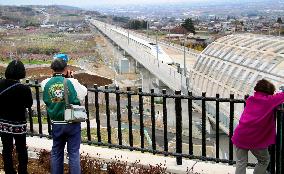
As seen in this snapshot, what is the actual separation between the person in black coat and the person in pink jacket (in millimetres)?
2950

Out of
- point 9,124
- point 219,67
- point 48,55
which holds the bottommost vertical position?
point 48,55

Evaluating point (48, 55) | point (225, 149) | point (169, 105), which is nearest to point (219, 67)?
point (225, 149)

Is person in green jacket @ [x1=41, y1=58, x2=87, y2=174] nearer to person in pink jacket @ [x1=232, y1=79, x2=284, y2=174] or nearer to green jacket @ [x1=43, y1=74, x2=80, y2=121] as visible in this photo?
green jacket @ [x1=43, y1=74, x2=80, y2=121]

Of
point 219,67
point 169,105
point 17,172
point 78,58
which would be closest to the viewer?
point 17,172

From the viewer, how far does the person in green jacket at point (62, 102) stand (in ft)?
20.1

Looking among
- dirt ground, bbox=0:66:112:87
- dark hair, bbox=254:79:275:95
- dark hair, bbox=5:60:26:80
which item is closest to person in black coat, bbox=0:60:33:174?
dark hair, bbox=5:60:26:80

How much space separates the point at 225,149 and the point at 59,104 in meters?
21.2

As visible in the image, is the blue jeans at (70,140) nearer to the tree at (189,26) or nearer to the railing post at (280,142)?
the railing post at (280,142)

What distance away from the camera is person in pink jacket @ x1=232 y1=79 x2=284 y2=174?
5.86 m

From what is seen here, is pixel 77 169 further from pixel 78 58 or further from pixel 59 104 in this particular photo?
pixel 78 58

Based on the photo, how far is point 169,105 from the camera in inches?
1955

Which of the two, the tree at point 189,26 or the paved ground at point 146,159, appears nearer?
the paved ground at point 146,159

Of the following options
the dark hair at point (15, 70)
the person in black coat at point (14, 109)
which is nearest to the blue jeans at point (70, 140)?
the person in black coat at point (14, 109)

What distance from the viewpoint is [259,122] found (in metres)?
5.89
